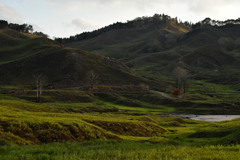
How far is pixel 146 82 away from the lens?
609ft

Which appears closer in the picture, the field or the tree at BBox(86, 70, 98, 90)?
the field

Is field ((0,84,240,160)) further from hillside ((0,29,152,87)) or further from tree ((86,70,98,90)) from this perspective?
hillside ((0,29,152,87))

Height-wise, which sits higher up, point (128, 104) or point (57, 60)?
point (57, 60)

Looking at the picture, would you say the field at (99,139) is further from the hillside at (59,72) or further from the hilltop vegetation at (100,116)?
the hillside at (59,72)

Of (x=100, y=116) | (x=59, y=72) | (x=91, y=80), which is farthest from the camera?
(x=59, y=72)

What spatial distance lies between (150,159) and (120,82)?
161891 mm

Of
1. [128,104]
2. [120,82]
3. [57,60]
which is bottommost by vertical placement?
[128,104]

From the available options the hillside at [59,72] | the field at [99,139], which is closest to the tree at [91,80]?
the hillside at [59,72]

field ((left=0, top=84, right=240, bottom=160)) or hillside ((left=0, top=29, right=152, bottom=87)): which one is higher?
hillside ((left=0, top=29, right=152, bottom=87))

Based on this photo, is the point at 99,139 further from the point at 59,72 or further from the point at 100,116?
the point at 59,72

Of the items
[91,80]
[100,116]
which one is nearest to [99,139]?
[100,116]

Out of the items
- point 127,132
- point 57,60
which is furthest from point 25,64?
point 127,132

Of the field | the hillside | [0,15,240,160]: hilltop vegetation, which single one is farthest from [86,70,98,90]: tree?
the field

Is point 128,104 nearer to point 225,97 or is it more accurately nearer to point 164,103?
point 164,103
